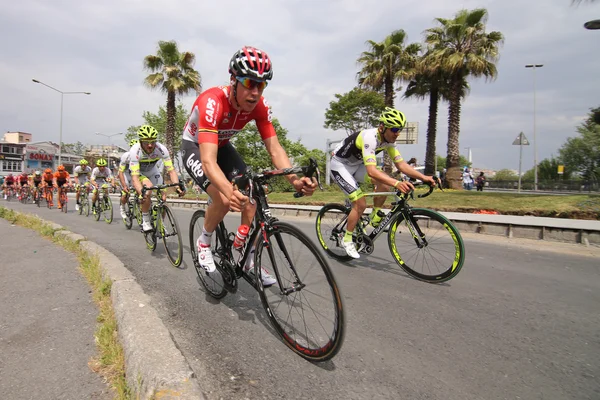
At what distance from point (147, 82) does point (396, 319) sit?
Answer: 2681 centimetres

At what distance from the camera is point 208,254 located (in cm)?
336

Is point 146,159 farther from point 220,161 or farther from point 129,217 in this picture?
point 220,161

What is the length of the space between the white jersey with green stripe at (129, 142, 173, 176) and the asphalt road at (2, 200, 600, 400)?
2.47 m

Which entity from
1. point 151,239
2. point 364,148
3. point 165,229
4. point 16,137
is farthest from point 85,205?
point 16,137

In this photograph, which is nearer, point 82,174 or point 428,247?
point 428,247

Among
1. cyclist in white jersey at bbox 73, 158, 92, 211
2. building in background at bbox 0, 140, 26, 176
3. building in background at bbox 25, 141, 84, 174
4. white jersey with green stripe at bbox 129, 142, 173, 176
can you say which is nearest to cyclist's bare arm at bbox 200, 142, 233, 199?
white jersey with green stripe at bbox 129, 142, 173, 176

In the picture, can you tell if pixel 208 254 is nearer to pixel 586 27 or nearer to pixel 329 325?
pixel 329 325

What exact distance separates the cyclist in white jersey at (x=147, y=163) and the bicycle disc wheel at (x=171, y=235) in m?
0.36

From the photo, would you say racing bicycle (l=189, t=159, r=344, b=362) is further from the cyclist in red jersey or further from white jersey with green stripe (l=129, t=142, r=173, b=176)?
white jersey with green stripe (l=129, t=142, r=173, b=176)

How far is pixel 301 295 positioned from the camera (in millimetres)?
2400

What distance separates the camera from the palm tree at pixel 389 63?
2412 centimetres

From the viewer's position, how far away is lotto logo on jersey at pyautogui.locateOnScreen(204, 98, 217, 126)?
282 centimetres

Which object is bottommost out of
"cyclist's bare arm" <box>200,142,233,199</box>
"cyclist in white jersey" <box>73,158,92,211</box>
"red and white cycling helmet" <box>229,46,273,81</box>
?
"cyclist's bare arm" <box>200,142,233,199</box>

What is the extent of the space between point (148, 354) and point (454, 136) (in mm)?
22542
